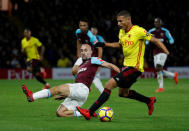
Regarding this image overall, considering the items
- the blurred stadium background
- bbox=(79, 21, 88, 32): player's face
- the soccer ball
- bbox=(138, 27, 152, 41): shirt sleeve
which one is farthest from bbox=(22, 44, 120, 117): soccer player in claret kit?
the blurred stadium background

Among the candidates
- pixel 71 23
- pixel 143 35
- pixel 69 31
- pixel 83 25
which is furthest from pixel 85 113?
pixel 71 23

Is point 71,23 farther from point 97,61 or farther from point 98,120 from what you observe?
point 98,120

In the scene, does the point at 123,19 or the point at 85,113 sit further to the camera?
the point at 123,19

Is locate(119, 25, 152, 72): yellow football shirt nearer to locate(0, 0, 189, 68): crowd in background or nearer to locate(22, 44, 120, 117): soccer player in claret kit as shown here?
locate(22, 44, 120, 117): soccer player in claret kit

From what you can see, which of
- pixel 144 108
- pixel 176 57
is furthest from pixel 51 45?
pixel 144 108

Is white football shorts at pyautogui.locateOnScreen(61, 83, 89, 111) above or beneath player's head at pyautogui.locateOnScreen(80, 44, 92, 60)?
beneath

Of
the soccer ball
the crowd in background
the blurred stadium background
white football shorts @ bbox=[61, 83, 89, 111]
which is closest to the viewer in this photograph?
the soccer ball

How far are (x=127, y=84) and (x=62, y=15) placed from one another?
59.5 feet

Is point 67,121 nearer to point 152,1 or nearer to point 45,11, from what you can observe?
point 45,11

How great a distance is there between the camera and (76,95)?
712cm

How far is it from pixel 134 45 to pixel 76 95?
1.36m

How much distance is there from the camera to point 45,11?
24703 mm

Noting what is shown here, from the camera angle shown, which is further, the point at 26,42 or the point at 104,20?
the point at 104,20

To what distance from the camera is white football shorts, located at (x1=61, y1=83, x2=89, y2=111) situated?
7.10 meters
